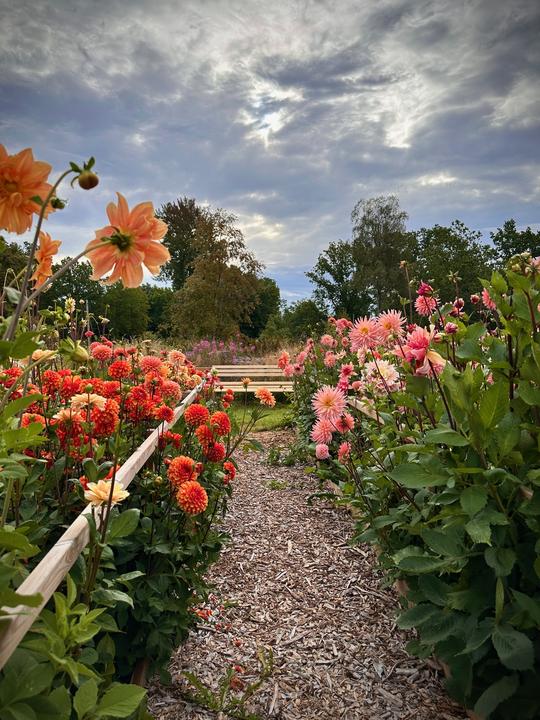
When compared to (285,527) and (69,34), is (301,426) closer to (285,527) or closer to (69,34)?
(285,527)

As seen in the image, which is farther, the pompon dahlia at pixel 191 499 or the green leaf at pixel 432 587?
the pompon dahlia at pixel 191 499

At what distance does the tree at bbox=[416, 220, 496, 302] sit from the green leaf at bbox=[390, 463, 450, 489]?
27.2 meters

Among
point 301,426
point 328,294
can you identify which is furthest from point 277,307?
point 301,426

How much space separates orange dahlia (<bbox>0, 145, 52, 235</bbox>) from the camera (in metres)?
0.65

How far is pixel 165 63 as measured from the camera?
1.87 metres

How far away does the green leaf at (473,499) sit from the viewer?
3.53 feet

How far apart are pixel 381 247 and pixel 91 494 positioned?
34611mm

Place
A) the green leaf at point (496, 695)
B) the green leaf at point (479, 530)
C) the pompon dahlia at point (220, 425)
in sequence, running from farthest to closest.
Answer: the pompon dahlia at point (220, 425), the green leaf at point (496, 695), the green leaf at point (479, 530)

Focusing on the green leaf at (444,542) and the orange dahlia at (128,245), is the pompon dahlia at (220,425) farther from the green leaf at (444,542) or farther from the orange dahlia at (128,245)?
the orange dahlia at (128,245)

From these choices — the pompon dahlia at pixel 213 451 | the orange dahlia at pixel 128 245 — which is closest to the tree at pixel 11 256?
the orange dahlia at pixel 128 245

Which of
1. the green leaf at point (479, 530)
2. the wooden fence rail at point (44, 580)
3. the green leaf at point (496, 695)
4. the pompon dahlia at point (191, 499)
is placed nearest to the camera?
the wooden fence rail at point (44, 580)

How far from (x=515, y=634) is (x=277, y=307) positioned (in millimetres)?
35398

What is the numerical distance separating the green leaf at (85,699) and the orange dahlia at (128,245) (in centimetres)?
73

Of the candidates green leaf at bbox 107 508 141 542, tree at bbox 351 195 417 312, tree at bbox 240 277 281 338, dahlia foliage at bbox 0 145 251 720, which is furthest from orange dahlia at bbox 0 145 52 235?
tree at bbox 351 195 417 312
